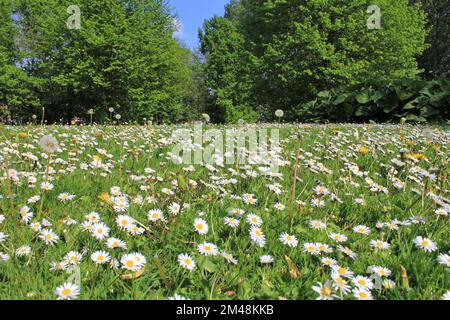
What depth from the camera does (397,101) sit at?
13141 millimetres

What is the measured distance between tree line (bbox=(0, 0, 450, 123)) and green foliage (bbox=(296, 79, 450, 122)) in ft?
1.93

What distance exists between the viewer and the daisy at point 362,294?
1.74 meters

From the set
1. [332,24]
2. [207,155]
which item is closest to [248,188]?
[207,155]

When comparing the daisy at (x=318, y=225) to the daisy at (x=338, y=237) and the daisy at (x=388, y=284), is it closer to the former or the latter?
the daisy at (x=338, y=237)

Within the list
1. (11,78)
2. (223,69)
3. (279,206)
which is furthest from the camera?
(223,69)

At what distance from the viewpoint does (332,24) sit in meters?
24.1

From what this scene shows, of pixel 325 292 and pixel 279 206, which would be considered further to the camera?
pixel 279 206

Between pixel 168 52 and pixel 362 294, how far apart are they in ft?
108

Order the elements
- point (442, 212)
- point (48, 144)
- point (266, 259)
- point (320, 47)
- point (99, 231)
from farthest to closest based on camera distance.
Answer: point (320, 47) < point (442, 212) < point (48, 144) < point (99, 231) < point (266, 259)

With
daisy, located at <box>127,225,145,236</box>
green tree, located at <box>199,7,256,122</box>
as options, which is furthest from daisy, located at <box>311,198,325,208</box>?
green tree, located at <box>199,7,256,122</box>

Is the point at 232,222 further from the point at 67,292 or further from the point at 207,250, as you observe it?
the point at 67,292

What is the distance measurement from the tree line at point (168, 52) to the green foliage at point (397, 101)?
590 mm

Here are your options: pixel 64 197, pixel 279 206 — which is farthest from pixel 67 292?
pixel 279 206

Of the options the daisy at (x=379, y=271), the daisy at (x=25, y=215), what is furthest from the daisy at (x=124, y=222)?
the daisy at (x=379, y=271)
